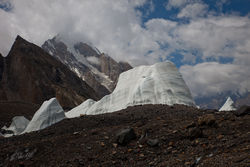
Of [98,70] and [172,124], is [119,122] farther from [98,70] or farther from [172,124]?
[98,70]

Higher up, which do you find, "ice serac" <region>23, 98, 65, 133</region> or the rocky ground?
"ice serac" <region>23, 98, 65, 133</region>

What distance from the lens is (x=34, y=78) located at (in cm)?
6091

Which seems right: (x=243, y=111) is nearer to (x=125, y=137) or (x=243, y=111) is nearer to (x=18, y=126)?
(x=125, y=137)

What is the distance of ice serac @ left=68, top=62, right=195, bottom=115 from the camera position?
12938 mm

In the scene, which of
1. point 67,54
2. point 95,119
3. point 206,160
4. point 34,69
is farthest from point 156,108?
point 67,54

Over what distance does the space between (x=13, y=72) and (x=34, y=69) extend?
981 cm

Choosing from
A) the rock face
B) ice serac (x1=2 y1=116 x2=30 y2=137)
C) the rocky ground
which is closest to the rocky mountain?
the rock face

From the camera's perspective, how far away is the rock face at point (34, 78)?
58.0 metres

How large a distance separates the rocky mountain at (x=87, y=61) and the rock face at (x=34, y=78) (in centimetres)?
7344

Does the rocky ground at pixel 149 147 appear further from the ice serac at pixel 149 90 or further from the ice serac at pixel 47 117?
the ice serac at pixel 149 90

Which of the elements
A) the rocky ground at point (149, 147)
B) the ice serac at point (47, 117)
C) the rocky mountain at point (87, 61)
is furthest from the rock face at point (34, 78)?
the rocky mountain at point (87, 61)

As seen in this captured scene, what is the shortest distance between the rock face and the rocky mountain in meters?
73.4

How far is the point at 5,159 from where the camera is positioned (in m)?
6.45

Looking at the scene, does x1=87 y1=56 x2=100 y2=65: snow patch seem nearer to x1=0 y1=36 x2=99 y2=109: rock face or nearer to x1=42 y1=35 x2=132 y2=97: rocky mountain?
x1=42 y1=35 x2=132 y2=97: rocky mountain
